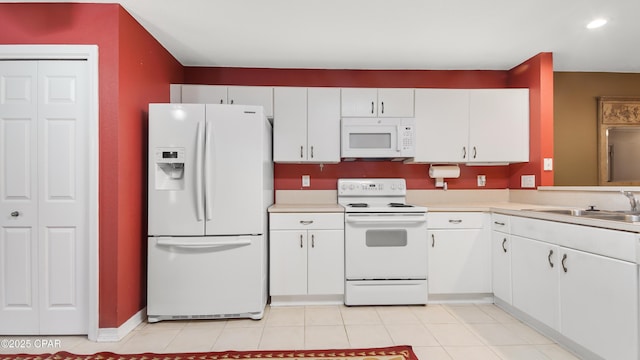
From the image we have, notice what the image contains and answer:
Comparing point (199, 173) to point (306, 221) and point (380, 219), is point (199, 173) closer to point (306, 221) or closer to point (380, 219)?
point (306, 221)

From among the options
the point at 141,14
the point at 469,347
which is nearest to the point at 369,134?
the point at 469,347

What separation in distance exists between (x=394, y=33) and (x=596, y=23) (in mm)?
1567

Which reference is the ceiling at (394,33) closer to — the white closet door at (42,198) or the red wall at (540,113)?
the red wall at (540,113)

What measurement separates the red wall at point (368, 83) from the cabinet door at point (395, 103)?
1.08 ft

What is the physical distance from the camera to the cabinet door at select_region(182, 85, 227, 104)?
310cm

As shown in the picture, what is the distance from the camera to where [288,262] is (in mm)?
2822

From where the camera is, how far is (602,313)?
1.75 meters

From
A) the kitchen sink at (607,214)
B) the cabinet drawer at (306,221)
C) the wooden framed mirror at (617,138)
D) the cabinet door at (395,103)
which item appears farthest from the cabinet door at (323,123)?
the wooden framed mirror at (617,138)

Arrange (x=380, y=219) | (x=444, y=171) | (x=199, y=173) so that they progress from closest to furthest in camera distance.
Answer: (x=199, y=173) → (x=380, y=219) → (x=444, y=171)

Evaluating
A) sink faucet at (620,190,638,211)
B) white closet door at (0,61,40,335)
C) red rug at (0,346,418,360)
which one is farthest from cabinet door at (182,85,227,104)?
sink faucet at (620,190,638,211)

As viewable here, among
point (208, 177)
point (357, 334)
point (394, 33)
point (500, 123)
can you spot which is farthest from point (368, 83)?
point (357, 334)

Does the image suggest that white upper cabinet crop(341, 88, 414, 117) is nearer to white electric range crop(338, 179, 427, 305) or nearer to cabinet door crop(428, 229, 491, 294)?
white electric range crop(338, 179, 427, 305)

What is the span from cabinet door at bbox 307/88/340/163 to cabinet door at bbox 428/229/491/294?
4.12ft

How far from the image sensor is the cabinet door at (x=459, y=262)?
2.87 metres
